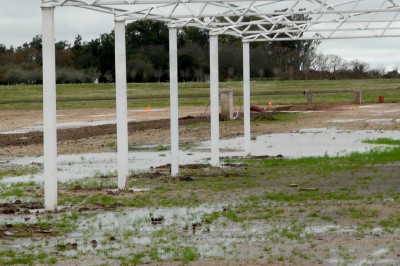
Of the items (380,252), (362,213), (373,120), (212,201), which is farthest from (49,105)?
(373,120)

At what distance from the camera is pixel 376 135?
1355 inches

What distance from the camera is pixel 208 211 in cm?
1638

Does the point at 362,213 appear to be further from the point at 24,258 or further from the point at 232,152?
the point at 232,152

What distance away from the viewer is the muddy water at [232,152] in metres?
24.3

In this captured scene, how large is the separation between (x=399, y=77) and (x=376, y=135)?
7566cm

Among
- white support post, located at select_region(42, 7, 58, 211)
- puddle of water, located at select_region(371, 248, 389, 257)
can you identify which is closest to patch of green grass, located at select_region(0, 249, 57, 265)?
puddle of water, located at select_region(371, 248, 389, 257)

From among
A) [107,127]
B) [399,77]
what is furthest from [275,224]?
[399,77]

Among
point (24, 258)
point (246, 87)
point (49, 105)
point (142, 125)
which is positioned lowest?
point (24, 258)

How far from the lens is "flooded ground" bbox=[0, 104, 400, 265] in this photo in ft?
40.9

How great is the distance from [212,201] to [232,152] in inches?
445

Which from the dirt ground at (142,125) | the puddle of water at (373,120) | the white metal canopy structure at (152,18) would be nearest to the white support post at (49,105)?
the white metal canopy structure at (152,18)

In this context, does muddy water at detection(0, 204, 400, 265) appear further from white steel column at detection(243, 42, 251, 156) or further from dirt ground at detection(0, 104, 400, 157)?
dirt ground at detection(0, 104, 400, 157)

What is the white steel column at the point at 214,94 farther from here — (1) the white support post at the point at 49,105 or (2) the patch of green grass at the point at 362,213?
(2) the patch of green grass at the point at 362,213

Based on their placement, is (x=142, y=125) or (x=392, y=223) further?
(x=142, y=125)
